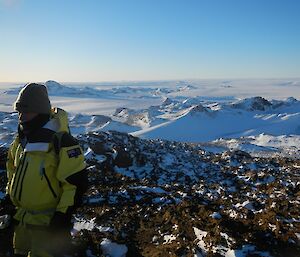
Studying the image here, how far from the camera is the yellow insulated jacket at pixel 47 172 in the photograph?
3.78m

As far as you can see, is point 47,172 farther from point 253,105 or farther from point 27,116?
point 253,105

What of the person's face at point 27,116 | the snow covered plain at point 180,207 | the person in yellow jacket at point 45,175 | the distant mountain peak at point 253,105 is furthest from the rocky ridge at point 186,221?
the distant mountain peak at point 253,105

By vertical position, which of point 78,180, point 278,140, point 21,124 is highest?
point 21,124

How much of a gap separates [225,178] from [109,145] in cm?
670

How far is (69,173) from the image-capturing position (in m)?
3.77

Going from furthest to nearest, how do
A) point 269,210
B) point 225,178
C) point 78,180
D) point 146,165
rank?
point 146,165 < point 225,178 < point 269,210 < point 78,180

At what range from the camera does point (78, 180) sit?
384 cm

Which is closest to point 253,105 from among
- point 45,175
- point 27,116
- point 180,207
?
point 180,207

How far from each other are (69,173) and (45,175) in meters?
0.27

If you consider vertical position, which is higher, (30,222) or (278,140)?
(30,222)

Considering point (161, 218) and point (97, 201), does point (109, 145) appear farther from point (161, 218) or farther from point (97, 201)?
point (161, 218)

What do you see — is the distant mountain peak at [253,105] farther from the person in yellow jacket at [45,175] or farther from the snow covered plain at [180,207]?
the person in yellow jacket at [45,175]

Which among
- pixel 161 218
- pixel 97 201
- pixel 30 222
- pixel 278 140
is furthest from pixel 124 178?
pixel 278 140

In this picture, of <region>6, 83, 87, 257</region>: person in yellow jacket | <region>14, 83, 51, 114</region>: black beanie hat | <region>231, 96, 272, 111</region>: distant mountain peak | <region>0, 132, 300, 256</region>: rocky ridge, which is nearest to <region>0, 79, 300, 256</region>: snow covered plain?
<region>0, 132, 300, 256</region>: rocky ridge
